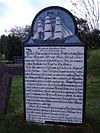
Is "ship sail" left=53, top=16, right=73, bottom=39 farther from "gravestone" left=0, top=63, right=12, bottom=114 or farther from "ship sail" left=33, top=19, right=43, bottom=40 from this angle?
"gravestone" left=0, top=63, right=12, bottom=114

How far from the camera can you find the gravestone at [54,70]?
7574 millimetres

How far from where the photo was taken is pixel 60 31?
766 cm

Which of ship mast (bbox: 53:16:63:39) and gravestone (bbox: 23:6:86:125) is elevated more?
ship mast (bbox: 53:16:63:39)

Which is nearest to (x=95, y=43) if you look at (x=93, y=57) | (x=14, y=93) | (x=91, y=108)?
(x=93, y=57)

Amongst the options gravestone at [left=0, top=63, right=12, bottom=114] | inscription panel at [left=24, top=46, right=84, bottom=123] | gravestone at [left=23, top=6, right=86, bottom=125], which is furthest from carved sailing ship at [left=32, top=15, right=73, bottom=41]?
gravestone at [left=0, top=63, right=12, bottom=114]

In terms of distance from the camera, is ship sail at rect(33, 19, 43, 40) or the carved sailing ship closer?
the carved sailing ship

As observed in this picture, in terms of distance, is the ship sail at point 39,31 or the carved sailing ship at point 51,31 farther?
the ship sail at point 39,31

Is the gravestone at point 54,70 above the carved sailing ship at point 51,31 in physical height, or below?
below

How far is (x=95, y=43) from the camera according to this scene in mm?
38781

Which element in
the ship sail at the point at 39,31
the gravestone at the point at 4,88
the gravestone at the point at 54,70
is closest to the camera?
the gravestone at the point at 54,70

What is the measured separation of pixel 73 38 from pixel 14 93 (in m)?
6.88

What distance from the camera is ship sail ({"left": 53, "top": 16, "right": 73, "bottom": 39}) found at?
25.1 ft

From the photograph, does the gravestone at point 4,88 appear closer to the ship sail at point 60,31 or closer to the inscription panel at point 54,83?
the inscription panel at point 54,83

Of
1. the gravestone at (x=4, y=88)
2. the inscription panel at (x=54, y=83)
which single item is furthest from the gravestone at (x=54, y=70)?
the gravestone at (x=4, y=88)
